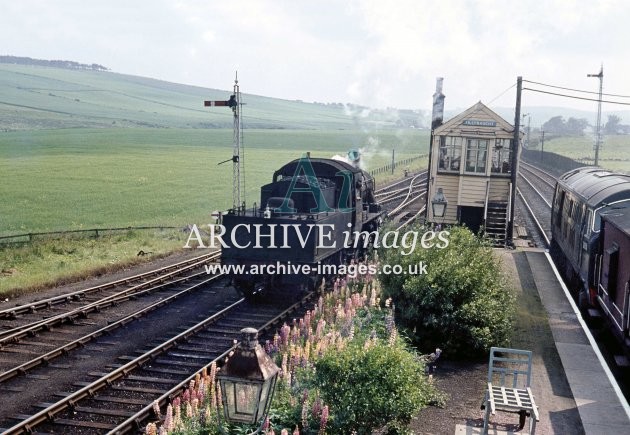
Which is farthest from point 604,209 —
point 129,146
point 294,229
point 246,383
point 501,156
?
point 129,146

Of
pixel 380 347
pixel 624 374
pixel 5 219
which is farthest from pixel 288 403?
pixel 5 219

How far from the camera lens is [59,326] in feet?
49.5

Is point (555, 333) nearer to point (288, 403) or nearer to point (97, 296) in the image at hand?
point (288, 403)

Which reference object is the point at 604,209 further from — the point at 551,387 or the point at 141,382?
the point at 141,382

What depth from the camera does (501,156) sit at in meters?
25.1

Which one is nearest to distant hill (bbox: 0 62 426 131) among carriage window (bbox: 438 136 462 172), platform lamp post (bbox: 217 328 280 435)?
carriage window (bbox: 438 136 462 172)

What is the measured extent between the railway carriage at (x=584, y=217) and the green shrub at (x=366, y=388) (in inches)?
308

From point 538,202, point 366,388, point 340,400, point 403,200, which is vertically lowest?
point 538,202

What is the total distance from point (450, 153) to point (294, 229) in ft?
36.8

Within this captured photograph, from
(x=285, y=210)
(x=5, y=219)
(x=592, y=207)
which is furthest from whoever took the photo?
(x=5, y=219)

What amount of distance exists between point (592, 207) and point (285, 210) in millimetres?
7463

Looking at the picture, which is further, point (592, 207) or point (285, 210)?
point (285, 210)

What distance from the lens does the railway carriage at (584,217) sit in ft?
49.9

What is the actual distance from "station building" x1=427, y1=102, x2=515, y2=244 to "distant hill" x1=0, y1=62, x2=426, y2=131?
87.9 ft
